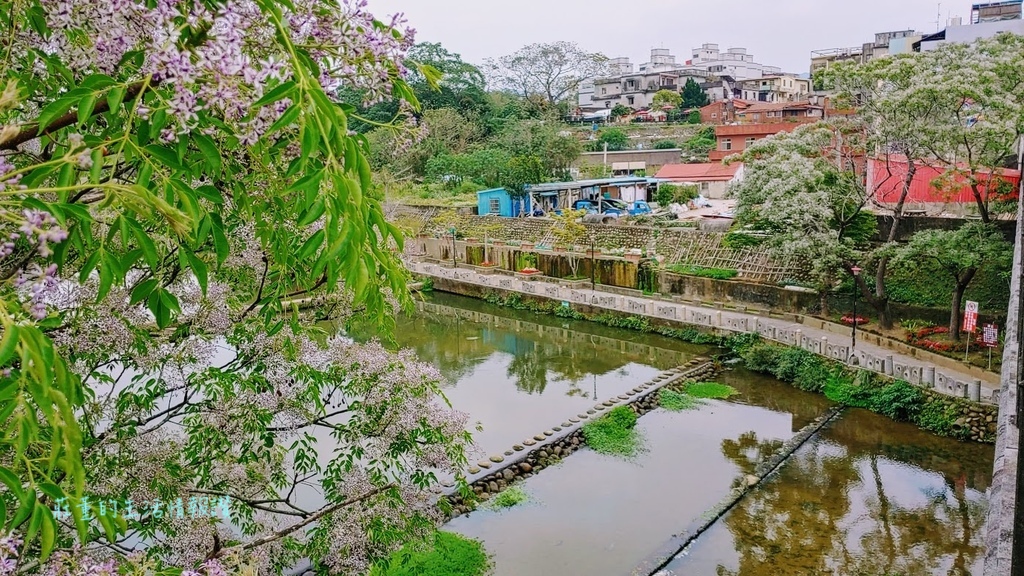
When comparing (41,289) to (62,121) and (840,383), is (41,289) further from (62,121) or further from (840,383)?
(840,383)

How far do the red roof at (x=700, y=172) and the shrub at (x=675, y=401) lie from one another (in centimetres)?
1876

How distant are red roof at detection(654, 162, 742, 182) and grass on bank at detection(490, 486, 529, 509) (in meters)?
23.4

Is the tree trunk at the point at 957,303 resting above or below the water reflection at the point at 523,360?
above

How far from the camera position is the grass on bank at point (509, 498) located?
998cm

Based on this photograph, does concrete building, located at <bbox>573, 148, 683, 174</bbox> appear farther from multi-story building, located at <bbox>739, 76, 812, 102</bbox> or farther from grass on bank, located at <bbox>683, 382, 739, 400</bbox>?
grass on bank, located at <bbox>683, 382, 739, 400</bbox>

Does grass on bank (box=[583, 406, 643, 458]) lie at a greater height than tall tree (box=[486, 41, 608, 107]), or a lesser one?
lesser

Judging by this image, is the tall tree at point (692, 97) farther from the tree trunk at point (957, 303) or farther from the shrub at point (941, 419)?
the shrub at point (941, 419)

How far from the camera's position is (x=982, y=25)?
2462cm

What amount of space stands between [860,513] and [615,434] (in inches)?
152

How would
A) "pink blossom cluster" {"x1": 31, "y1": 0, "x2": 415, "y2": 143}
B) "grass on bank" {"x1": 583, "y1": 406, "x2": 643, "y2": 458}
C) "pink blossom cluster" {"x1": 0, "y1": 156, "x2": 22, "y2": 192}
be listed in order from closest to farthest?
"pink blossom cluster" {"x1": 0, "y1": 156, "x2": 22, "y2": 192} < "pink blossom cluster" {"x1": 31, "y1": 0, "x2": 415, "y2": 143} < "grass on bank" {"x1": 583, "y1": 406, "x2": 643, "y2": 458}

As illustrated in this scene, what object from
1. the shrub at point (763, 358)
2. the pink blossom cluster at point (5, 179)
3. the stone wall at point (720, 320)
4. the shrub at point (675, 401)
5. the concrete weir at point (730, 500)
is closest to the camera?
the pink blossom cluster at point (5, 179)

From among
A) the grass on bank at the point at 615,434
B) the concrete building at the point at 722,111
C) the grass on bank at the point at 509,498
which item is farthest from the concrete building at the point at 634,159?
the grass on bank at the point at 509,498

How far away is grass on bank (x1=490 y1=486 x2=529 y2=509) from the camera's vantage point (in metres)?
9.98

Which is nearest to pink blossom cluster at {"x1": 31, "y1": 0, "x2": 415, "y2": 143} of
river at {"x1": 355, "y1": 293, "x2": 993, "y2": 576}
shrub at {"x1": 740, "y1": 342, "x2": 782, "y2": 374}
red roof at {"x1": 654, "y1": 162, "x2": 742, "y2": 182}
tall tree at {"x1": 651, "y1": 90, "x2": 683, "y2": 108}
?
river at {"x1": 355, "y1": 293, "x2": 993, "y2": 576}
